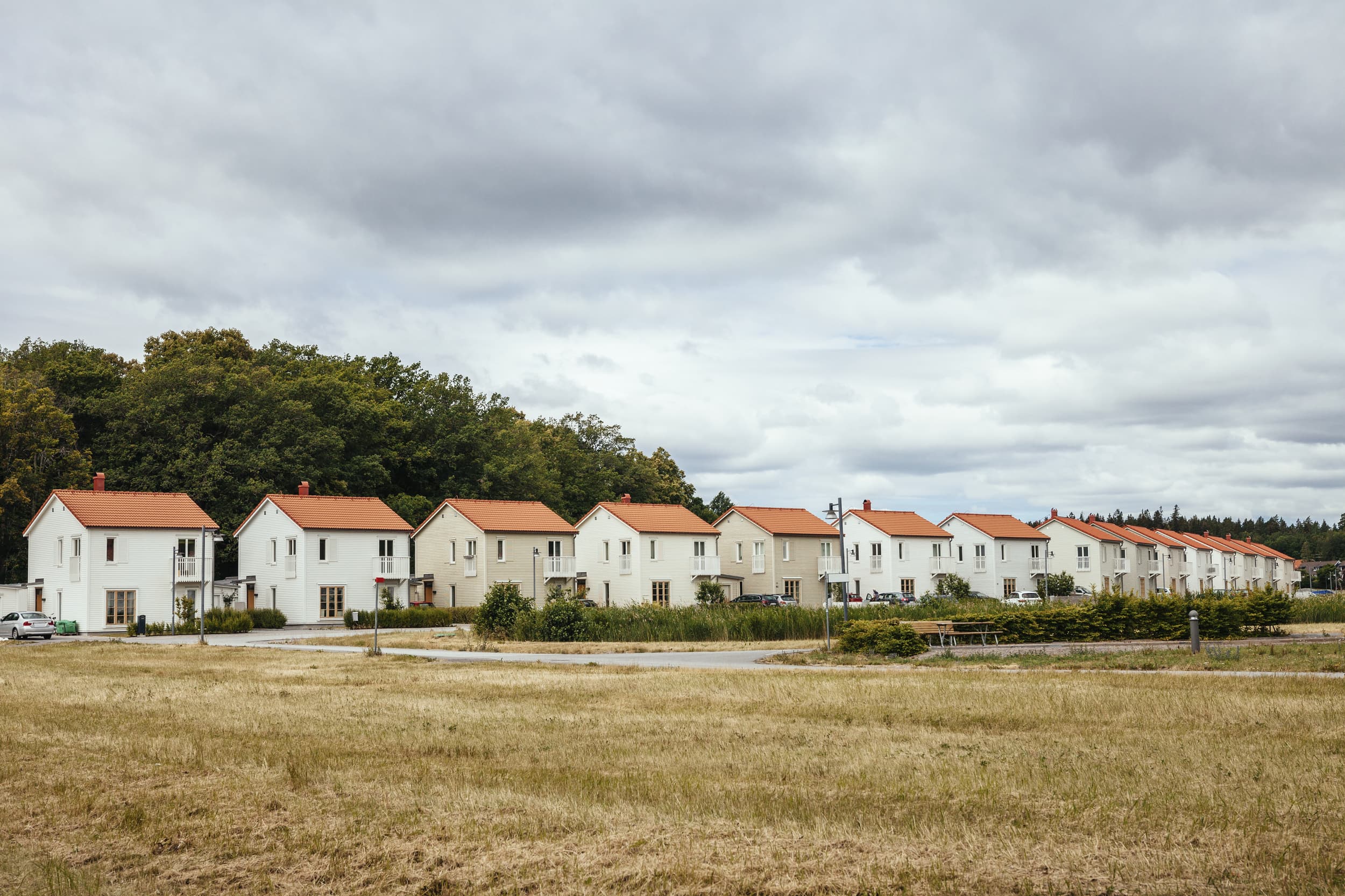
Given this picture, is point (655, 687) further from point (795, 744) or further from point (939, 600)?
point (939, 600)

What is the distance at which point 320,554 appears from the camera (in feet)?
203

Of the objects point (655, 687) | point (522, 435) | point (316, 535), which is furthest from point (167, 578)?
point (655, 687)

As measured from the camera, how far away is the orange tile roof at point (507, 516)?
6769 cm

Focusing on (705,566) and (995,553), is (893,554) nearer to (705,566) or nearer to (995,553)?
(995,553)

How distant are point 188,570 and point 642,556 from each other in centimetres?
2610

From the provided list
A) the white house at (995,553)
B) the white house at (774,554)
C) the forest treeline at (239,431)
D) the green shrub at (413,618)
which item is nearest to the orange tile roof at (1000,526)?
the white house at (995,553)

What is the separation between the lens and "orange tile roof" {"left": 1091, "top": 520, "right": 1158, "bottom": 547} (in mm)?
96938

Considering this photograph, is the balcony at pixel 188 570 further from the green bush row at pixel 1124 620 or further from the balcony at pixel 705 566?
the green bush row at pixel 1124 620

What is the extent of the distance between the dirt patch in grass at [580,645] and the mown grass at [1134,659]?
16.2 feet

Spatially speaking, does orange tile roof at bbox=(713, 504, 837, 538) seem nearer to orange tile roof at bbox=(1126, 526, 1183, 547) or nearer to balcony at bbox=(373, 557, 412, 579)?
balcony at bbox=(373, 557, 412, 579)

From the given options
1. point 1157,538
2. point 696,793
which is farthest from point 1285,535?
point 696,793

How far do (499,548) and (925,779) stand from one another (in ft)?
191

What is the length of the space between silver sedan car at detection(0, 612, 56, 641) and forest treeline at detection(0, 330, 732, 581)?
Answer: 39.7 ft

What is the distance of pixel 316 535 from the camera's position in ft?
203
